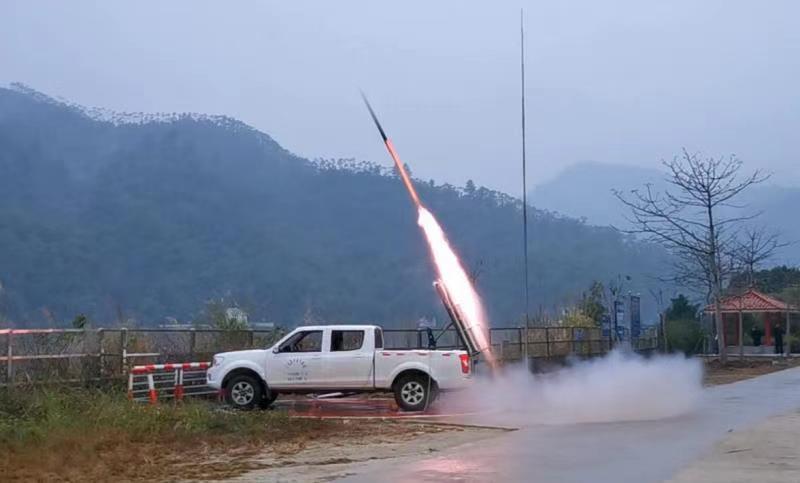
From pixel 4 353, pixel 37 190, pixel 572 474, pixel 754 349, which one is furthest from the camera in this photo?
pixel 37 190

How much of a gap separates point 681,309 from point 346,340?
1418 inches

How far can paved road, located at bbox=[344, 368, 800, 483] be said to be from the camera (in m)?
10.9

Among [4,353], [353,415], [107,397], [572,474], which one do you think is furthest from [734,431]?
[4,353]

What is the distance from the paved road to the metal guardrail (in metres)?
6.40

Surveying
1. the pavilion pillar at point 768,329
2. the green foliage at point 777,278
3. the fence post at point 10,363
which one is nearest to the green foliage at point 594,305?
the pavilion pillar at point 768,329

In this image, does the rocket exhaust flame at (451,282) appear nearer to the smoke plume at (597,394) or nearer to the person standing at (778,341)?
the smoke plume at (597,394)

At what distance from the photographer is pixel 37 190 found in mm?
59000

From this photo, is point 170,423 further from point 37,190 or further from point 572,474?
point 37,190

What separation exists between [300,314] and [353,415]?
3042 cm

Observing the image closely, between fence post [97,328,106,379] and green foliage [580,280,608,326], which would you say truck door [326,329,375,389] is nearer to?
fence post [97,328,106,379]

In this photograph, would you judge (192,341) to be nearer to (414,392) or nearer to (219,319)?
(219,319)

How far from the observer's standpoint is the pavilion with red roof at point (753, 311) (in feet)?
144

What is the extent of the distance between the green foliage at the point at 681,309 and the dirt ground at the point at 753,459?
35892mm

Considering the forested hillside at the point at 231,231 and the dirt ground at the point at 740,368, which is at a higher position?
the forested hillside at the point at 231,231
